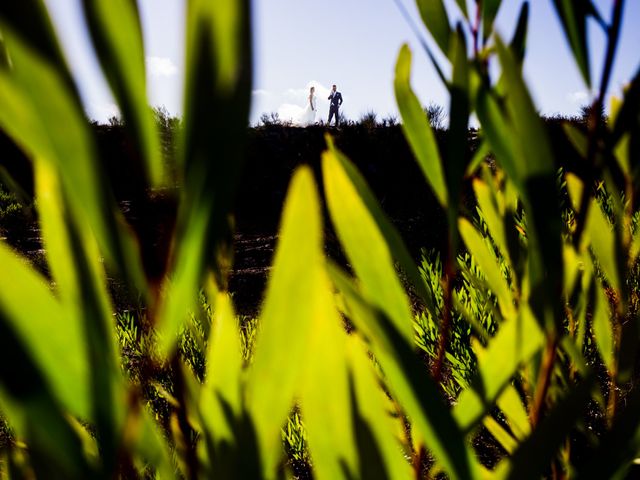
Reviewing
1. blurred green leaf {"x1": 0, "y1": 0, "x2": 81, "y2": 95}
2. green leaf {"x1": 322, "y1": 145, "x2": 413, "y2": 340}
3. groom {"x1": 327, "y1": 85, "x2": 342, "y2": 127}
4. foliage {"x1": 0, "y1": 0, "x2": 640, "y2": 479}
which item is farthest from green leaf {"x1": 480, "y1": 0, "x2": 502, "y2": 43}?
groom {"x1": 327, "y1": 85, "x2": 342, "y2": 127}

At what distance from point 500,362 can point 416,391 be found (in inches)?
1.7

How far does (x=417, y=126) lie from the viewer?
0.99ft

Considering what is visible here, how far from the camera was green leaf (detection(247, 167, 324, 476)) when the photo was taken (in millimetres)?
180

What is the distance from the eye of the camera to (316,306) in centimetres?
19

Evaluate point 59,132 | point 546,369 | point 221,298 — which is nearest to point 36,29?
point 59,132

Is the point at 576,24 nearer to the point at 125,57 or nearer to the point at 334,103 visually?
the point at 125,57

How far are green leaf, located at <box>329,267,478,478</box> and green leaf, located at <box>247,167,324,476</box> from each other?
0.09 feet

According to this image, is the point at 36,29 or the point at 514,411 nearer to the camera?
the point at 36,29

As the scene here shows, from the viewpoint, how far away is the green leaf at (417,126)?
0.96 ft

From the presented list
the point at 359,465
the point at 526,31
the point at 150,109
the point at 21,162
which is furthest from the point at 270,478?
the point at 21,162

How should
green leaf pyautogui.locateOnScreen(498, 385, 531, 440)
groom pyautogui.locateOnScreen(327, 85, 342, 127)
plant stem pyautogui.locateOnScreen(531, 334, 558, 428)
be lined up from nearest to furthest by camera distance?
plant stem pyautogui.locateOnScreen(531, 334, 558, 428) < green leaf pyautogui.locateOnScreen(498, 385, 531, 440) < groom pyautogui.locateOnScreen(327, 85, 342, 127)

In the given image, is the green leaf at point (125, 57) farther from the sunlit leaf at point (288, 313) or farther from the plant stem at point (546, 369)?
the plant stem at point (546, 369)

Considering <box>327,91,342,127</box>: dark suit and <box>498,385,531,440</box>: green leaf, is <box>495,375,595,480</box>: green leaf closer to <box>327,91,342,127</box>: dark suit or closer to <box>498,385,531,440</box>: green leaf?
<box>498,385,531,440</box>: green leaf

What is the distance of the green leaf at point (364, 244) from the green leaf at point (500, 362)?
0.12 ft
